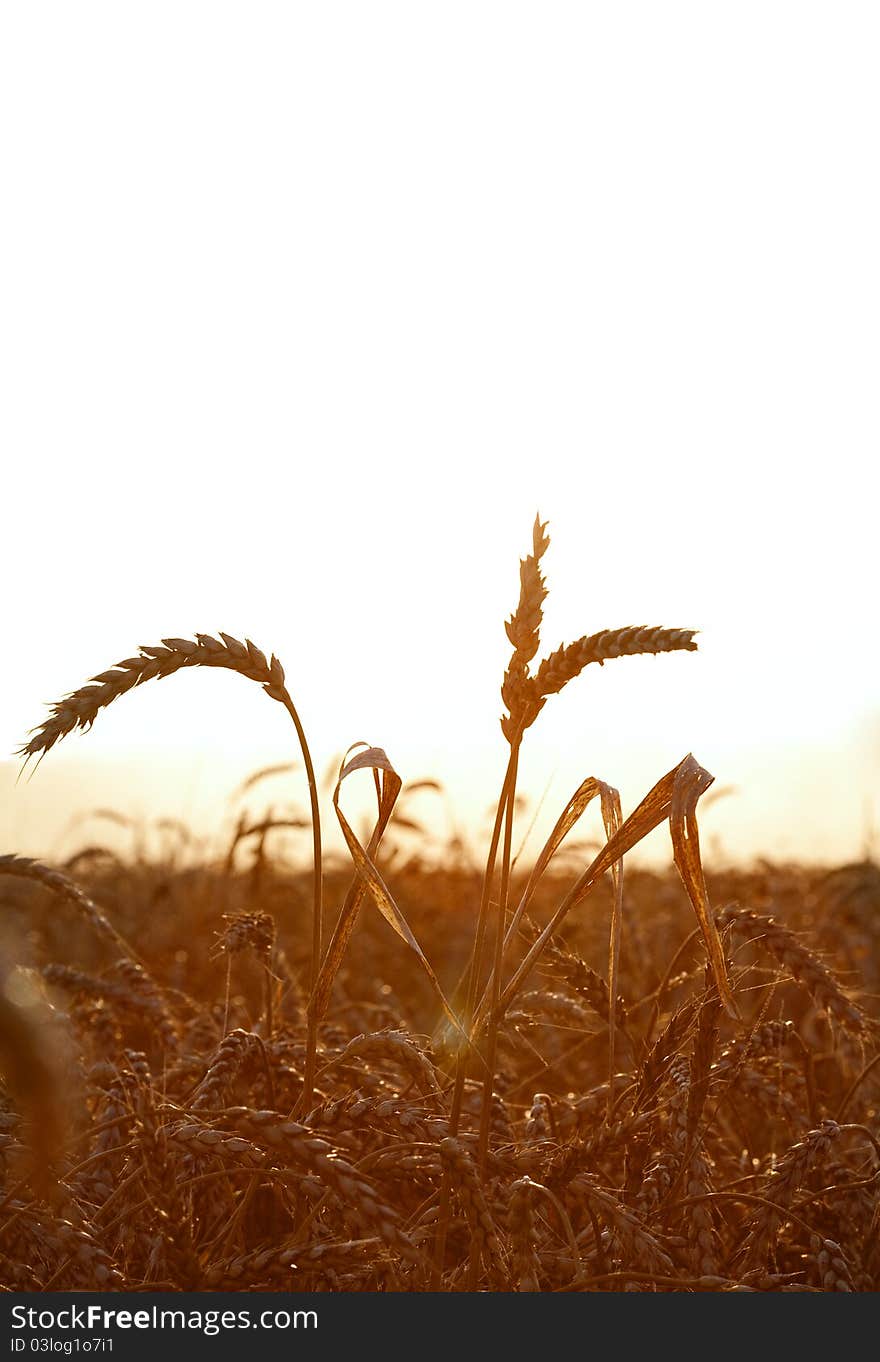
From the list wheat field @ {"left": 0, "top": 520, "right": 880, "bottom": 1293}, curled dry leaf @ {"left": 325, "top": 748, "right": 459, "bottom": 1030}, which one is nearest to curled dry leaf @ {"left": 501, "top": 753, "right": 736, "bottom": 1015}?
wheat field @ {"left": 0, "top": 520, "right": 880, "bottom": 1293}

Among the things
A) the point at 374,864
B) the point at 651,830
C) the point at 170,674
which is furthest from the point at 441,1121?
the point at 170,674

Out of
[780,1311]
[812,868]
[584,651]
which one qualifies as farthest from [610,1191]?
[812,868]

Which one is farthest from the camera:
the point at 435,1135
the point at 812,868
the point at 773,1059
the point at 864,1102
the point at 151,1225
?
the point at 812,868

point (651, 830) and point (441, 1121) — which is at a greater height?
point (651, 830)

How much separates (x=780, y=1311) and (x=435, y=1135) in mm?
541

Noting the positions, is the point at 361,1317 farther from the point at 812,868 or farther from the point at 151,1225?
the point at 812,868

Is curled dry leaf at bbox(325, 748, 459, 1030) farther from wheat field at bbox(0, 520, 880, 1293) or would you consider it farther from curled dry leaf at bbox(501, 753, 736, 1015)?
curled dry leaf at bbox(501, 753, 736, 1015)

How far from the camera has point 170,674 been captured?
1.78m

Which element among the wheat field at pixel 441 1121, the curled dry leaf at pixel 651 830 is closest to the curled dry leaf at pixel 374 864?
the wheat field at pixel 441 1121

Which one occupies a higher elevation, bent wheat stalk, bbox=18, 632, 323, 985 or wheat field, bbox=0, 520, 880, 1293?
bent wheat stalk, bbox=18, 632, 323, 985

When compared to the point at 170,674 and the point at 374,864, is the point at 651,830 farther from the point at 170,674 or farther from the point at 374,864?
the point at 170,674

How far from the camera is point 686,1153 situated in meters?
2.12

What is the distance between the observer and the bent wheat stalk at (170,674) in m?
1.66

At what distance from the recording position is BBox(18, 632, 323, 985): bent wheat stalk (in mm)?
1660
